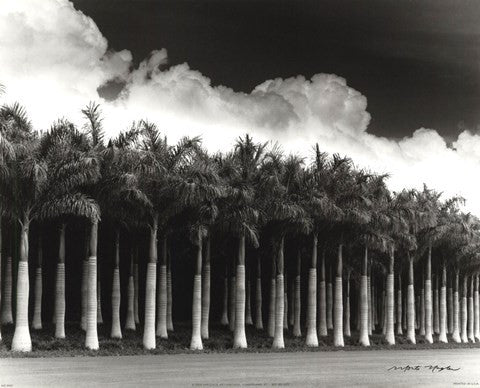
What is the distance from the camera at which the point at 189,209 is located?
47875 millimetres

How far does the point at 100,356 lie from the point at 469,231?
3906 centimetres

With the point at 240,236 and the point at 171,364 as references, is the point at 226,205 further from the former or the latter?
the point at 171,364

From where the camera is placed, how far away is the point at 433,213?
64500mm

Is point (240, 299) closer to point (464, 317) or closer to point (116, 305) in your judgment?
point (116, 305)

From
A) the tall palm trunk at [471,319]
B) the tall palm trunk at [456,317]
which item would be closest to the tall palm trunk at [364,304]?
the tall palm trunk at [456,317]

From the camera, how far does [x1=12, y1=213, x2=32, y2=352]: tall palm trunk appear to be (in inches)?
1565

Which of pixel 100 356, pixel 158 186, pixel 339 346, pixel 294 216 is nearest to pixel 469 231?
pixel 339 346

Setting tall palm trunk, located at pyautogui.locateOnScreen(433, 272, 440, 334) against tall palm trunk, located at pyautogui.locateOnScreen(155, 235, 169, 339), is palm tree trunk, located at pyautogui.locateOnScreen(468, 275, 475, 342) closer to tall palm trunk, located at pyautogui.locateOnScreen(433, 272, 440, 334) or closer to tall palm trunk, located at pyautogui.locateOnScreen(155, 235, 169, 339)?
tall palm trunk, located at pyautogui.locateOnScreen(433, 272, 440, 334)

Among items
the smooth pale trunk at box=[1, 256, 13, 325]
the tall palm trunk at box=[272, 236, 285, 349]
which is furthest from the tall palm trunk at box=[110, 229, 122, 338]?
the tall palm trunk at box=[272, 236, 285, 349]

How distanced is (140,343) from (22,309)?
27.8ft

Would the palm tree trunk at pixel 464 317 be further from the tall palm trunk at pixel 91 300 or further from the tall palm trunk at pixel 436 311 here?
the tall palm trunk at pixel 91 300

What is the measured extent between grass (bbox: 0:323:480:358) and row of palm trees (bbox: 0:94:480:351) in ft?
2.39

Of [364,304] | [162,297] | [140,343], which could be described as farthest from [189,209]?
[364,304]

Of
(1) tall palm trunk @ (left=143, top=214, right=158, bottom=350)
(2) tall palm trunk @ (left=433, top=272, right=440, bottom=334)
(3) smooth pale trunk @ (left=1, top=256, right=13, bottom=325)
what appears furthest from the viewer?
(2) tall palm trunk @ (left=433, top=272, right=440, bottom=334)
